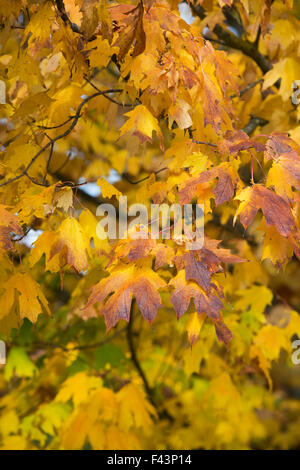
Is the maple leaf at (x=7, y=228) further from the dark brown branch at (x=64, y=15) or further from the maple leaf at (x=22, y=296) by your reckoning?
the dark brown branch at (x=64, y=15)

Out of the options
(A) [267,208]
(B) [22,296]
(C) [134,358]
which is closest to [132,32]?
(A) [267,208]

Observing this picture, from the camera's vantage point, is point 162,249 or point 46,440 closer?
point 162,249

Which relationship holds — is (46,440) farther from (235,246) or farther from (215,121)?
(215,121)

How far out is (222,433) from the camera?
4703mm

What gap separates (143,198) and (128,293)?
2.45 ft

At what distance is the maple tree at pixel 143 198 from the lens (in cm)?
166

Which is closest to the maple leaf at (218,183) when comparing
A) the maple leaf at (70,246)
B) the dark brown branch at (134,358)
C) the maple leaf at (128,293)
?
the maple leaf at (128,293)

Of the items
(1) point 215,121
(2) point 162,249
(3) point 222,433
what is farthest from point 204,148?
(3) point 222,433

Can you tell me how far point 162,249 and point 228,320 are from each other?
5.24 feet

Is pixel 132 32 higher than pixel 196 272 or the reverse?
higher

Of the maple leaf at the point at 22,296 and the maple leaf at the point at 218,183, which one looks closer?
the maple leaf at the point at 218,183

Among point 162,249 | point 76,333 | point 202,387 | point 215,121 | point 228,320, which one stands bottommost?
point 202,387

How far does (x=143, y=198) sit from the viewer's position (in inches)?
87.5

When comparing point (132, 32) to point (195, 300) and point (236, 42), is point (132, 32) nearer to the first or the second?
point (195, 300)
